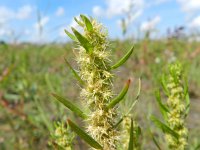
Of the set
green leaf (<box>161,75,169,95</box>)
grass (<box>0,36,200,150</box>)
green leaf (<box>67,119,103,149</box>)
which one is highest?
grass (<box>0,36,200,150</box>)

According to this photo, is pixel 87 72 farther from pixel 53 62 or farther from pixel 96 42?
pixel 53 62

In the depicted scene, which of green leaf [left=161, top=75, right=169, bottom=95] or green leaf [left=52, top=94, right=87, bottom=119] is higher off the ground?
green leaf [left=161, top=75, right=169, bottom=95]

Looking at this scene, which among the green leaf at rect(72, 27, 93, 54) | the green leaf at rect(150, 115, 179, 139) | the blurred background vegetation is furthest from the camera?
the blurred background vegetation

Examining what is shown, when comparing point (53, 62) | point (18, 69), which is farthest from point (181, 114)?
point (53, 62)

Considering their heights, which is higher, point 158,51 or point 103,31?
point 158,51

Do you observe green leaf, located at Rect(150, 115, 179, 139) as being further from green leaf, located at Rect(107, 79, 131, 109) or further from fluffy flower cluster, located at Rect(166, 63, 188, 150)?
green leaf, located at Rect(107, 79, 131, 109)

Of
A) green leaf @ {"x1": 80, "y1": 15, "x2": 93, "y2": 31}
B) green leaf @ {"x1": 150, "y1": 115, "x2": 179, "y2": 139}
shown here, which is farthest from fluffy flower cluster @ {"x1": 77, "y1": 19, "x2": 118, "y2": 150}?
green leaf @ {"x1": 150, "y1": 115, "x2": 179, "y2": 139}

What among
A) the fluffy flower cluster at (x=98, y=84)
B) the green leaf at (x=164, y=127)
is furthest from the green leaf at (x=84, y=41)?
the green leaf at (x=164, y=127)
